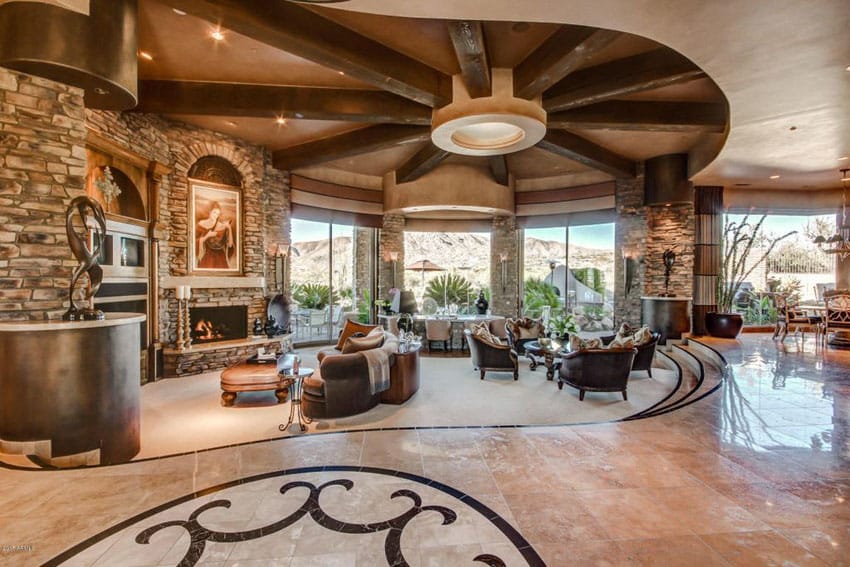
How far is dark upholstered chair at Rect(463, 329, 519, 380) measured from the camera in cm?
649

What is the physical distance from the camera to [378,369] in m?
4.86

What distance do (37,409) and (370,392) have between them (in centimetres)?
304

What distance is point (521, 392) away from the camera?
586 centimetres

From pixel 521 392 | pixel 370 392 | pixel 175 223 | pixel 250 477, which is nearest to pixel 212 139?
pixel 175 223

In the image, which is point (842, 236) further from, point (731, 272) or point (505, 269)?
point (505, 269)

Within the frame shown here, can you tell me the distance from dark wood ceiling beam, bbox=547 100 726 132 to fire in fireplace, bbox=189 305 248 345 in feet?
21.5

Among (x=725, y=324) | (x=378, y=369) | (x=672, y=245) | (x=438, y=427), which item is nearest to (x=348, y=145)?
(x=378, y=369)

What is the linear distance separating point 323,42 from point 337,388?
3827 mm

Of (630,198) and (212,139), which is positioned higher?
(212,139)

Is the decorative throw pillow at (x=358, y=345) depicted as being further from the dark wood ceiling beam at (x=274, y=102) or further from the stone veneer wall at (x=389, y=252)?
the stone veneer wall at (x=389, y=252)

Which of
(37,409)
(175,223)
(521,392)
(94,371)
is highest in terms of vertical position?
(175,223)

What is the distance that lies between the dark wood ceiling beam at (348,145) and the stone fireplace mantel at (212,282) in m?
2.51

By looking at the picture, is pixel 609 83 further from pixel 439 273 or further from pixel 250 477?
pixel 439 273

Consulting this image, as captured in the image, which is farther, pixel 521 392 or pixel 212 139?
pixel 212 139
